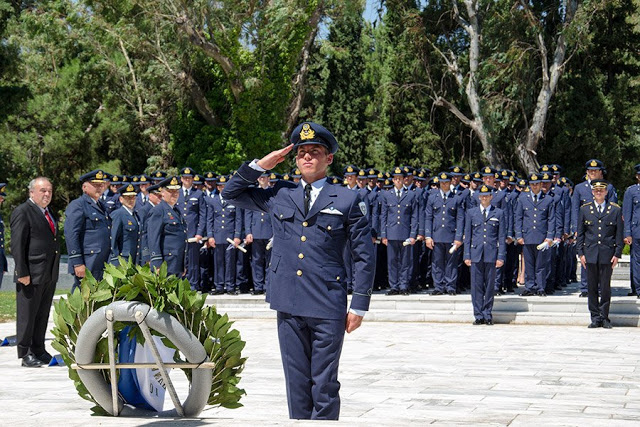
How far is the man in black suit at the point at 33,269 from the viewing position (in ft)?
33.5

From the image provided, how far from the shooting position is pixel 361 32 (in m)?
40.8

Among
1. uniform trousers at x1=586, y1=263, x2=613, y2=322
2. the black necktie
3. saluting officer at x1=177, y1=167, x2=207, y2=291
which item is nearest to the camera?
the black necktie

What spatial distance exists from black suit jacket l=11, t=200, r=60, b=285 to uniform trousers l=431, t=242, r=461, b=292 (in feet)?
26.6

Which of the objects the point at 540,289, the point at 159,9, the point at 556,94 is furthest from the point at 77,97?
the point at 540,289

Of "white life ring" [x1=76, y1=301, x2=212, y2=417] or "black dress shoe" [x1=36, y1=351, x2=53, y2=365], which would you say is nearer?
"white life ring" [x1=76, y1=301, x2=212, y2=417]

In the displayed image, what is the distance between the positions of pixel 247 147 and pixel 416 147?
752cm

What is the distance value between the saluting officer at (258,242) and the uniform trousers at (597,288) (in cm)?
605

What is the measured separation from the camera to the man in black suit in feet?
33.5

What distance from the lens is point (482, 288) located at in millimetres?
14328

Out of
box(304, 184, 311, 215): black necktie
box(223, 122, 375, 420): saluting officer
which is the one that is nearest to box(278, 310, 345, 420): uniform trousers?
box(223, 122, 375, 420): saluting officer

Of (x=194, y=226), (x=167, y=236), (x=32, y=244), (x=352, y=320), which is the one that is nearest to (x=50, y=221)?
(x=32, y=244)

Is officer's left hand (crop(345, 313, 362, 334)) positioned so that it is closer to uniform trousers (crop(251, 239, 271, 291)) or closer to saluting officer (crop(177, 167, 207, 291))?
uniform trousers (crop(251, 239, 271, 291))

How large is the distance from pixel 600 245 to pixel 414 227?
167 inches

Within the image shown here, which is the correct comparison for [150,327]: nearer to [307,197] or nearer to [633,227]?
[307,197]
